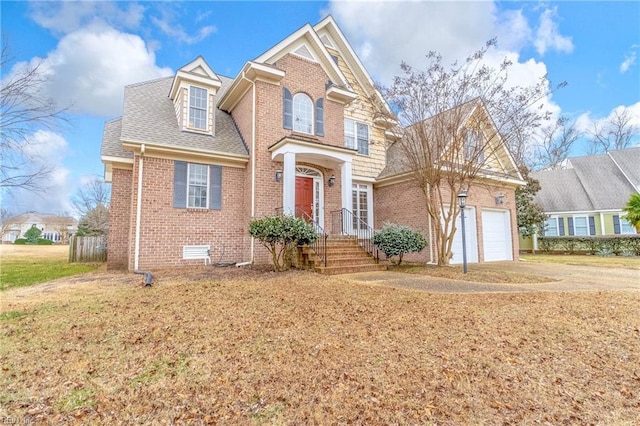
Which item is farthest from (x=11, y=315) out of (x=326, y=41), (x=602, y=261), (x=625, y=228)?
(x=625, y=228)

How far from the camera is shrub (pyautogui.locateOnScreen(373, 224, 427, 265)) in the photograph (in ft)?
33.5

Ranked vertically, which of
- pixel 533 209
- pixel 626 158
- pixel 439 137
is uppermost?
pixel 626 158

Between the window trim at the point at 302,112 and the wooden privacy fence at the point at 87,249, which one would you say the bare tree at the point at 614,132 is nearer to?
the window trim at the point at 302,112

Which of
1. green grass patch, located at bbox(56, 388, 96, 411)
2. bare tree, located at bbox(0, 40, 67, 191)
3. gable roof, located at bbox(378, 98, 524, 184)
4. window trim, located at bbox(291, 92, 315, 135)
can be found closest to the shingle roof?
bare tree, located at bbox(0, 40, 67, 191)

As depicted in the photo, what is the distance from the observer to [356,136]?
1441 cm

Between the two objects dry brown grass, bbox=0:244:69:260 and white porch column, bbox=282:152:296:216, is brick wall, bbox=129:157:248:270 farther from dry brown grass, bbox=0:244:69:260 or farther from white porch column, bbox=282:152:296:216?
dry brown grass, bbox=0:244:69:260

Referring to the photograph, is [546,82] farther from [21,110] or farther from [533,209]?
[21,110]

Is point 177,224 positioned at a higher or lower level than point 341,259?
higher

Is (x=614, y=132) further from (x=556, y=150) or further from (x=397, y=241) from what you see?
(x=397, y=241)

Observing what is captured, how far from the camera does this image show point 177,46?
15109mm

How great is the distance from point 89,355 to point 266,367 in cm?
192

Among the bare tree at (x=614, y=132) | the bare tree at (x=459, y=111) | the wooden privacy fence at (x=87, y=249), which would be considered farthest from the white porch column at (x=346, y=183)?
the bare tree at (x=614, y=132)

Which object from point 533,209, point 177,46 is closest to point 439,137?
point 177,46

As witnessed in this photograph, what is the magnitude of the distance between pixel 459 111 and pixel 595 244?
659 inches
